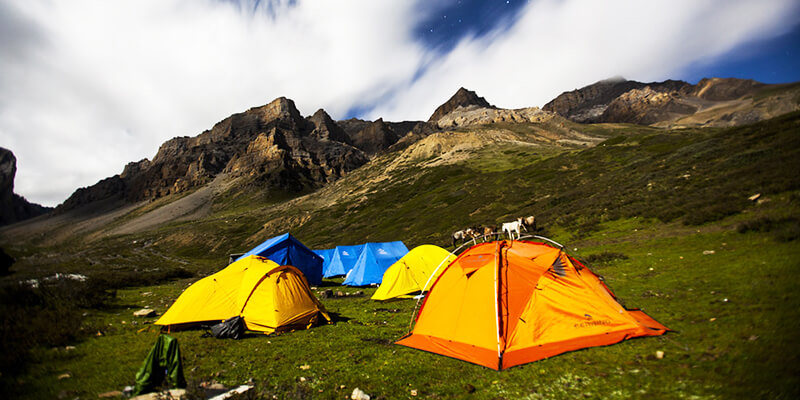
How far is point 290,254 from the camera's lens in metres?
23.5

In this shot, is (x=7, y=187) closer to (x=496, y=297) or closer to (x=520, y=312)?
(x=496, y=297)

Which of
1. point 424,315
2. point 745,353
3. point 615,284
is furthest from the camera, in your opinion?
point 615,284

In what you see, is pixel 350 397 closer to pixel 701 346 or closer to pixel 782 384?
pixel 782 384

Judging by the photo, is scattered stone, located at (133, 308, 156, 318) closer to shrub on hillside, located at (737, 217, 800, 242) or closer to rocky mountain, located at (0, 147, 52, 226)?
rocky mountain, located at (0, 147, 52, 226)

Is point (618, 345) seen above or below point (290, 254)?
below

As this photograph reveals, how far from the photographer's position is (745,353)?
544cm

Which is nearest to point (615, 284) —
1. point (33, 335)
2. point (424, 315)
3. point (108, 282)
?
point (424, 315)

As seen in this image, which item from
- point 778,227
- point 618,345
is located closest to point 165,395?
point 618,345

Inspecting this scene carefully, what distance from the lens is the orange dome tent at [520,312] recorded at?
7.68 m

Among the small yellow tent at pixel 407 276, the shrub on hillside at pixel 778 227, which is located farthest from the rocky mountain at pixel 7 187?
the shrub on hillside at pixel 778 227

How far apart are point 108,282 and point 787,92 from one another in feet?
1019

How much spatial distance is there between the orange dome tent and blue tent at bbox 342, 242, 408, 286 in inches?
564

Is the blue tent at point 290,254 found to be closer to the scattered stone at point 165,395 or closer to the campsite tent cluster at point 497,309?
the campsite tent cluster at point 497,309

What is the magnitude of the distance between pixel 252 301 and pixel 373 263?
12.8 m
